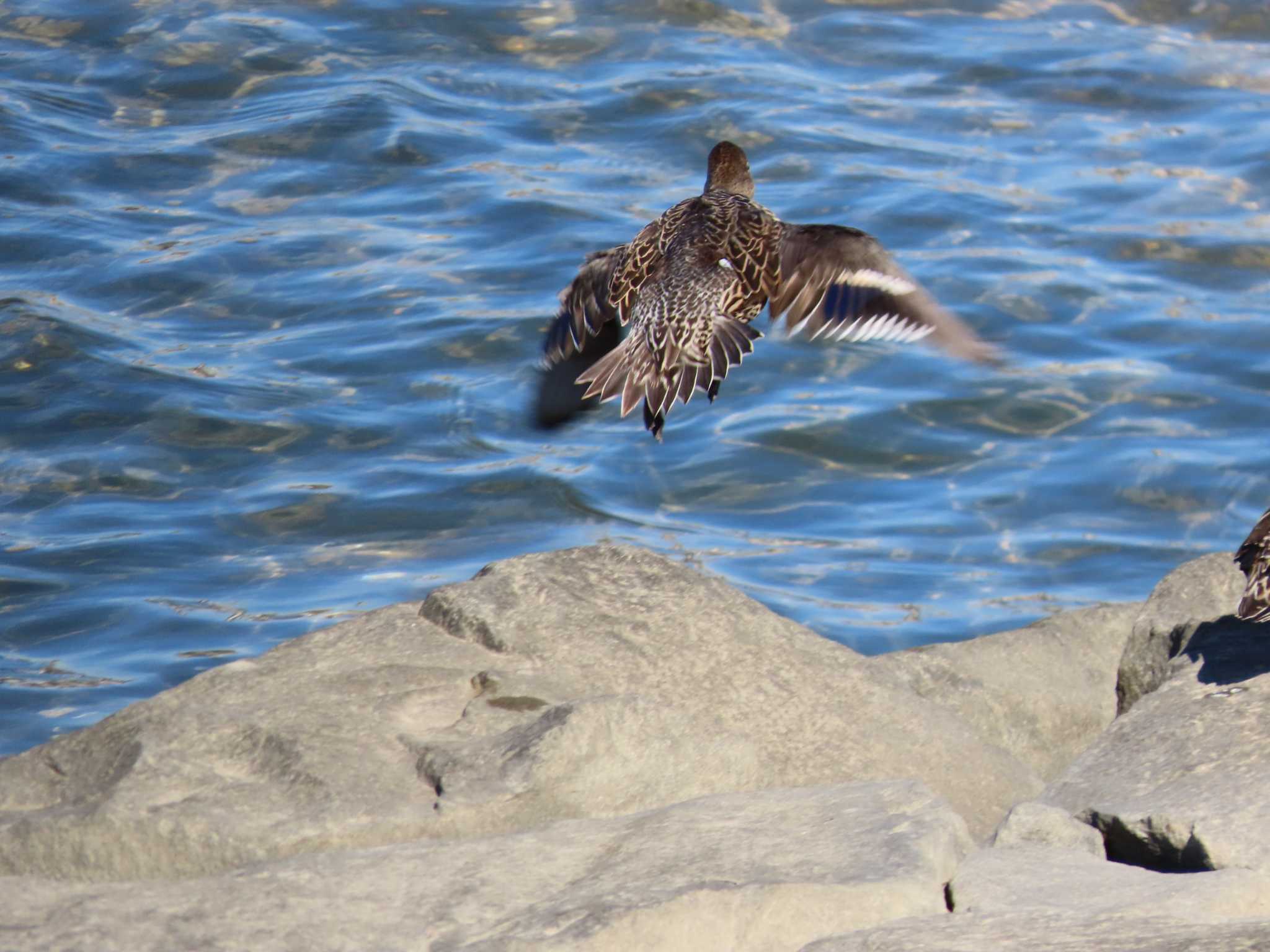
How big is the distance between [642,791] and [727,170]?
361 cm

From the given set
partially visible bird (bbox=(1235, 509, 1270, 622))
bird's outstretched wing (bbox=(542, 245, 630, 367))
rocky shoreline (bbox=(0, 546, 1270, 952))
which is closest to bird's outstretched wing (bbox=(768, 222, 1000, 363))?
bird's outstretched wing (bbox=(542, 245, 630, 367))

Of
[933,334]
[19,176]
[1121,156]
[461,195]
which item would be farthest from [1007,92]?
[933,334]

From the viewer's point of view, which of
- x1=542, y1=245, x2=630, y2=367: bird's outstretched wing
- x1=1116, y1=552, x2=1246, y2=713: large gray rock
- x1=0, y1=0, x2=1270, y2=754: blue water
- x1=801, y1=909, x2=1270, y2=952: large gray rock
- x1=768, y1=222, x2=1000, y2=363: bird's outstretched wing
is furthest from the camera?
x1=0, y1=0, x2=1270, y2=754: blue water

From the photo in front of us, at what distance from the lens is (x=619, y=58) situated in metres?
13.8

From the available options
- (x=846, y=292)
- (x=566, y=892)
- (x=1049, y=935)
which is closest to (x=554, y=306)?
(x=846, y=292)

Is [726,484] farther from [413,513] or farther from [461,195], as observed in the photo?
[461,195]

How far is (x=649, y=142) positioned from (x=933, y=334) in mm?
7076

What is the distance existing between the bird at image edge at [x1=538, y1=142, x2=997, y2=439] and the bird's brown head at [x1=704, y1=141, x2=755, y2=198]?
44 centimetres

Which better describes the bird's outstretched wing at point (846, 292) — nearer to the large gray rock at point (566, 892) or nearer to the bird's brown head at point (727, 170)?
the bird's brown head at point (727, 170)

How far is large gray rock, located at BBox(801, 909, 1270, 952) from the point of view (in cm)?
296

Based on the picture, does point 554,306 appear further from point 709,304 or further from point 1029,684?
point 1029,684

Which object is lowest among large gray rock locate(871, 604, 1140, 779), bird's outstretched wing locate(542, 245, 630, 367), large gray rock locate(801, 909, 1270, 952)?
large gray rock locate(871, 604, 1140, 779)

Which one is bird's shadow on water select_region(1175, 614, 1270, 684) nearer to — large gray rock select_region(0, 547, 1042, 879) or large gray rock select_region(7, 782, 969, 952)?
large gray rock select_region(0, 547, 1042, 879)

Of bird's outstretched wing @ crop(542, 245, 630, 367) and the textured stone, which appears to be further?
bird's outstretched wing @ crop(542, 245, 630, 367)
